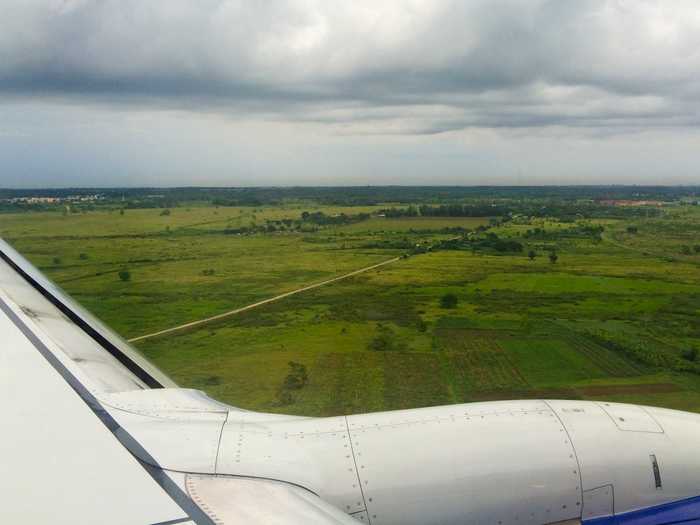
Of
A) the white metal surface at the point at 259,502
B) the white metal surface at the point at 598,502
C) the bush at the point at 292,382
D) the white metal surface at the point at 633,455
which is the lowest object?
the bush at the point at 292,382

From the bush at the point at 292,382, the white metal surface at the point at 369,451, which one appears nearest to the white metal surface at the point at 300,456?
the white metal surface at the point at 369,451

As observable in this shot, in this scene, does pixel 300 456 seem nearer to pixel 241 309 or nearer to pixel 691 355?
pixel 691 355

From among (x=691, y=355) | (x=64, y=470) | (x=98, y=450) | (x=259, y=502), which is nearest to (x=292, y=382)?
(x=259, y=502)

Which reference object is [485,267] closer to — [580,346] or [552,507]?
[580,346]

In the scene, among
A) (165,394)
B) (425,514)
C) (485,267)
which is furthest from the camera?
(485,267)

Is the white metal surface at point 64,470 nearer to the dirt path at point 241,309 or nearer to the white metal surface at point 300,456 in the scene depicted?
the white metal surface at point 300,456

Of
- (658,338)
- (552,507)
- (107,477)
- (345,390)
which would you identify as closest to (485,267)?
(658,338)

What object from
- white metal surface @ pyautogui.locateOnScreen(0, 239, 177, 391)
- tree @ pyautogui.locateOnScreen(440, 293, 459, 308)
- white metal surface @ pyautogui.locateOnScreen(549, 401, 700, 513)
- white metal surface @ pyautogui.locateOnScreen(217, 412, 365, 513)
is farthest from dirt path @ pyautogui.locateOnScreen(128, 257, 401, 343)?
white metal surface @ pyautogui.locateOnScreen(549, 401, 700, 513)
